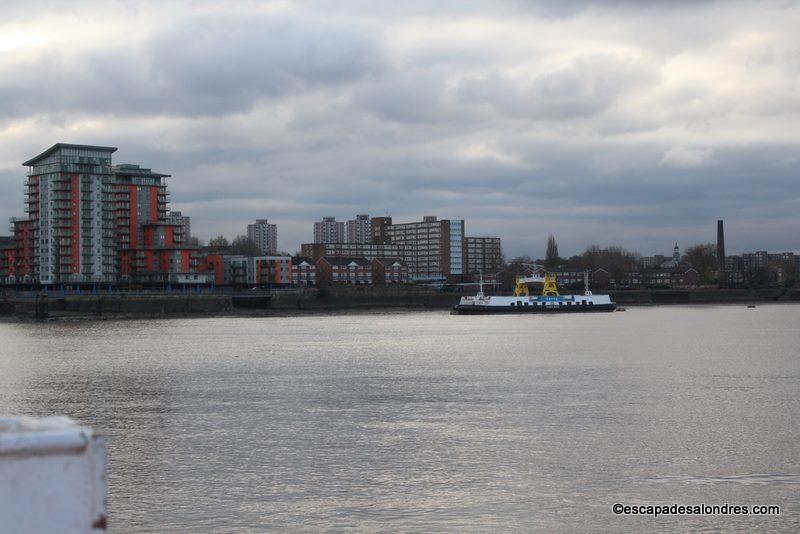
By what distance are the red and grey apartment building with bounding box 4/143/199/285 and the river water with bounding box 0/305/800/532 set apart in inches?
3959

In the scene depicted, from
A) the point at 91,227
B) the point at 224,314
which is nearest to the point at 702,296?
the point at 224,314

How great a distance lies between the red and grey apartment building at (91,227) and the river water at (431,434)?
101 metres

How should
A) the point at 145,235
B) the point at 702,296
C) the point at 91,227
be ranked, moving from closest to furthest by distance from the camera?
the point at 91,227 → the point at 145,235 → the point at 702,296

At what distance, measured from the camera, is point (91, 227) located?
154m

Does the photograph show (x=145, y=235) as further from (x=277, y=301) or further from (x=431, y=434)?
(x=431, y=434)

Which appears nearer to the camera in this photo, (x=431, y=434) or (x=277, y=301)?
(x=431, y=434)

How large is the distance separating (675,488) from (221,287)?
487 ft

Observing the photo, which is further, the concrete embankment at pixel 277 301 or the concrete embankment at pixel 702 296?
the concrete embankment at pixel 702 296

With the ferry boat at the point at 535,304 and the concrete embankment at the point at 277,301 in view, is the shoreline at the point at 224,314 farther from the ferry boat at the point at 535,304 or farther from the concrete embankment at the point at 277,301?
the ferry boat at the point at 535,304

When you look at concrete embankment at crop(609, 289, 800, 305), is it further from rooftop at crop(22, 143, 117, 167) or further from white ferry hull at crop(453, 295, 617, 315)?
rooftop at crop(22, 143, 117, 167)

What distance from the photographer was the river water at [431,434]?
1791 centimetres

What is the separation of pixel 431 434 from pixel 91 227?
139m


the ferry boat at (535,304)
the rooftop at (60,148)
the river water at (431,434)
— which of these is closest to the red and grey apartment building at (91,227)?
the rooftop at (60,148)

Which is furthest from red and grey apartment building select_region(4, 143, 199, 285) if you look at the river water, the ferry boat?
the river water
